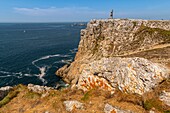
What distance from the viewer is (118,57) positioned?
25312 millimetres

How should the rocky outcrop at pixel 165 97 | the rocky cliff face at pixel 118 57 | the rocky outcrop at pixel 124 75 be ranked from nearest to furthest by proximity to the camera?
the rocky outcrop at pixel 165 97 → the rocky outcrop at pixel 124 75 → the rocky cliff face at pixel 118 57

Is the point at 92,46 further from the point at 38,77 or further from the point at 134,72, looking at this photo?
the point at 134,72

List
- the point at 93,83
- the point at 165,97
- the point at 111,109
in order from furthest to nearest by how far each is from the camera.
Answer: the point at 93,83
the point at 111,109
the point at 165,97

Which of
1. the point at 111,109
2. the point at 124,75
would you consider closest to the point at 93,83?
the point at 124,75

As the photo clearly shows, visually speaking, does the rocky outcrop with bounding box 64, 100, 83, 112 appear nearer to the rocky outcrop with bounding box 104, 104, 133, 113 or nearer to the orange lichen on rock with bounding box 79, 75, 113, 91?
the rocky outcrop with bounding box 104, 104, 133, 113

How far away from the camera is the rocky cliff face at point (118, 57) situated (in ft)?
66.6

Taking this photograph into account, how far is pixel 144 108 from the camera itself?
58.7 ft

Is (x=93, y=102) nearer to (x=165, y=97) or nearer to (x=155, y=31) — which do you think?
(x=165, y=97)

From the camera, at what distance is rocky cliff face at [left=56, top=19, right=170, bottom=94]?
2031 centimetres

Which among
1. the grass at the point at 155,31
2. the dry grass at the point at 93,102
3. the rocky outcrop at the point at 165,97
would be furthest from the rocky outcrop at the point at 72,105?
the grass at the point at 155,31

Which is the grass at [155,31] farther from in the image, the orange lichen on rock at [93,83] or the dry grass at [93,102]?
the dry grass at [93,102]

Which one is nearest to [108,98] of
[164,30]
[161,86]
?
[161,86]

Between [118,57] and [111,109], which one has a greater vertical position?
[118,57]

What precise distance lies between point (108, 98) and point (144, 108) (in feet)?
14.6
